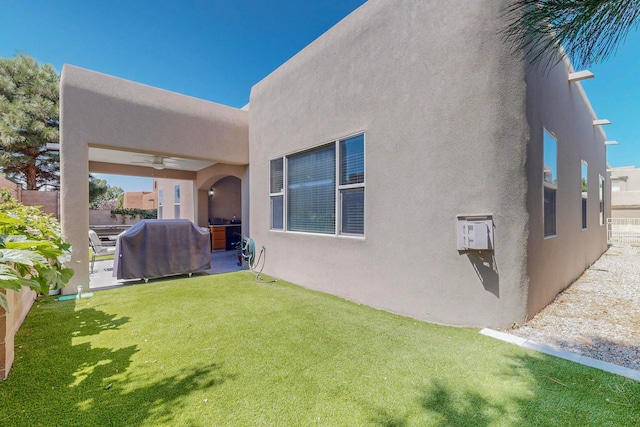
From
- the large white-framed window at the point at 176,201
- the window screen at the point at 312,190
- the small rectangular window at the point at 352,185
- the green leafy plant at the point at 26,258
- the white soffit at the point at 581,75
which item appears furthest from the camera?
the large white-framed window at the point at 176,201

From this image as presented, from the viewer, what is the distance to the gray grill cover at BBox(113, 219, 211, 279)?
6.33 m

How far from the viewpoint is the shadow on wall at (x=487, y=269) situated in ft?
11.4

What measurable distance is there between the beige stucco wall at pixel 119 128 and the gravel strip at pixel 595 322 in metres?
7.52

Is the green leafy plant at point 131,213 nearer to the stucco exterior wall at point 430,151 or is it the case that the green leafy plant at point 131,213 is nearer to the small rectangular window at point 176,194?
the small rectangular window at point 176,194

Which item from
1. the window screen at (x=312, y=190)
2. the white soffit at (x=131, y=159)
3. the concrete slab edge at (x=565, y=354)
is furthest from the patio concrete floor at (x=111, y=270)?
the concrete slab edge at (x=565, y=354)

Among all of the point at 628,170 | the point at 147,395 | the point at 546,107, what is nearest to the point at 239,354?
the point at 147,395

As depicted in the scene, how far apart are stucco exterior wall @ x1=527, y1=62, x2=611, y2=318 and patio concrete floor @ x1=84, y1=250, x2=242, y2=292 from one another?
6935mm

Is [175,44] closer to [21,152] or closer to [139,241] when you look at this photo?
[139,241]

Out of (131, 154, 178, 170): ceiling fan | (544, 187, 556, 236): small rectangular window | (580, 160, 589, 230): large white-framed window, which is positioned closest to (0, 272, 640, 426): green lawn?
(544, 187, 556, 236): small rectangular window

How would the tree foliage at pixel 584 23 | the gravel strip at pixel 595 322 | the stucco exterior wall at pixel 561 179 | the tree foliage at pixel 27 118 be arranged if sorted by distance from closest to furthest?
the tree foliage at pixel 584 23, the gravel strip at pixel 595 322, the stucco exterior wall at pixel 561 179, the tree foliage at pixel 27 118

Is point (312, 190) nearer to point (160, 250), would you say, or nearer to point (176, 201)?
point (160, 250)

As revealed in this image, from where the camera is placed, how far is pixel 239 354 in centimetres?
300

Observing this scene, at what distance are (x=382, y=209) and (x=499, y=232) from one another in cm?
158

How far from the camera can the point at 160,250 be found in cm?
673
